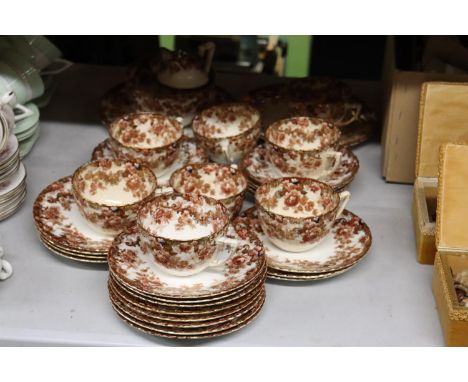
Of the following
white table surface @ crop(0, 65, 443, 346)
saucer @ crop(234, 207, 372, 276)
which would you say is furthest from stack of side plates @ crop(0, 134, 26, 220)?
saucer @ crop(234, 207, 372, 276)

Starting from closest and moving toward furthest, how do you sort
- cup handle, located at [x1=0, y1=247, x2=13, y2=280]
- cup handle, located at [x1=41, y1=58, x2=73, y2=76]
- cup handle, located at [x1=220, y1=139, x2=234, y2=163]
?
1. cup handle, located at [x1=0, y1=247, x2=13, y2=280]
2. cup handle, located at [x1=220, y1=139, x2=234, y2=163]
3. cup handle, located at [x1=41, y1=58, x2=73, y2=76]

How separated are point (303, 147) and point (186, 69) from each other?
0.96 feet

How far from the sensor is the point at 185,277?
1044mm

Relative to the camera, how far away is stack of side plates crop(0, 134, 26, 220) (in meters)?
1.21

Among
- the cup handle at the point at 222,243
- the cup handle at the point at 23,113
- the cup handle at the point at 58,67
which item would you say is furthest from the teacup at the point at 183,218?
the cup handle at the point at 58,67

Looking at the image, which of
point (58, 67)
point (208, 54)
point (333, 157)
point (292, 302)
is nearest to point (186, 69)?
point (208, 54)

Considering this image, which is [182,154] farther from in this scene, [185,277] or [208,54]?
[185,277]

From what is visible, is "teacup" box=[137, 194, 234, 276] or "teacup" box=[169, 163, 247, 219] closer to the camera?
"teacup" box=[137, 194, 234, 276]

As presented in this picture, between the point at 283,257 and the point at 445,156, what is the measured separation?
0.81ft

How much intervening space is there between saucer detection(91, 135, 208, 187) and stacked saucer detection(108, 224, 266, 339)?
278 millimetres

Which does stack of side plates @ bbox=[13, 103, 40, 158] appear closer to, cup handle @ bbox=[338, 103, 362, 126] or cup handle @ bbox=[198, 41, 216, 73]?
cup handle @ bbox=[198, 41, 216, 73]

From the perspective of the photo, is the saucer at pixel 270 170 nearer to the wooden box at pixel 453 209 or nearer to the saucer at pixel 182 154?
the saucer at pixel 182 154

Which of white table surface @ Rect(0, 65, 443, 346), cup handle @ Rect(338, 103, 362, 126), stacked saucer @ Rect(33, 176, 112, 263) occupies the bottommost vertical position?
white table surface @ Rect(0, 65, 443, 346)

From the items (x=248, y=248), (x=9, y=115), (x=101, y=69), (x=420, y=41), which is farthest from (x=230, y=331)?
(x=101, y=69)
